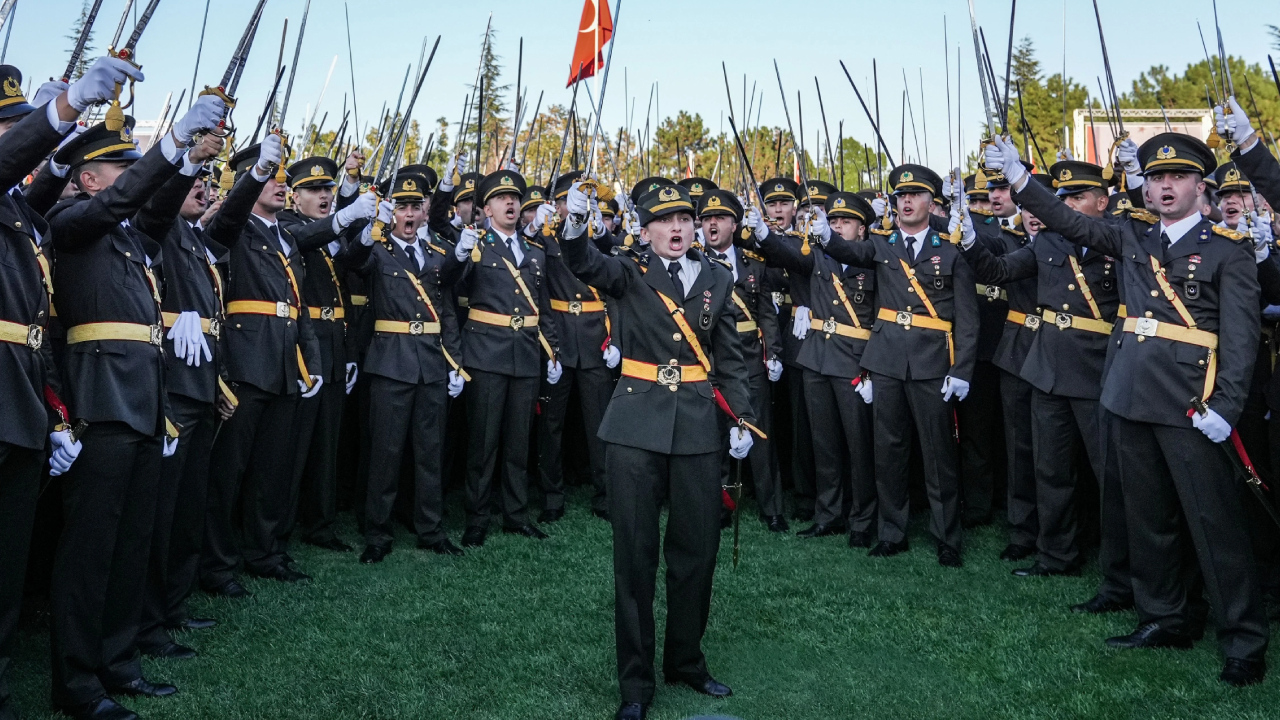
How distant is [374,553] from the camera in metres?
7.16

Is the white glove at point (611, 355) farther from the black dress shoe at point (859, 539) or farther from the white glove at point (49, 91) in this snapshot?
the white glove at point (49, 91)

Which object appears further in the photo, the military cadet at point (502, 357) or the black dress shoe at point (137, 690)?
the military cadet at point (502, 357)

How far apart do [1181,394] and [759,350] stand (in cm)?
359

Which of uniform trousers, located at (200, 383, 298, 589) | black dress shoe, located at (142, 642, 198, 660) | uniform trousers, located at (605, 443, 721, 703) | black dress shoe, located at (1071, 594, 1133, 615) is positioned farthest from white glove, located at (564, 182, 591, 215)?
black dress shoe, located at (1071, 594, 1133, 615)

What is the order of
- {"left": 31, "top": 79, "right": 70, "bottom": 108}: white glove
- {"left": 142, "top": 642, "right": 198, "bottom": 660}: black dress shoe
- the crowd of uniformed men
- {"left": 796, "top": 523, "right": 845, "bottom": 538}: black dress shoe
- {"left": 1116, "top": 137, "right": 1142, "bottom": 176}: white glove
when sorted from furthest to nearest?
{"left": 796, "top": 523, "right": 845, "bottom": 538}: black dress shoe < {"left": 1116, "top": 137, "right": 1142, "bottom": 176}: white glove < {"left": 142, "top": 642, "right": 198, "bottom": 660}: black dress shoe < the crowd of uniformed men < {"left": 31, "top": 79, "right": 70, "bottom": 108}: white glove

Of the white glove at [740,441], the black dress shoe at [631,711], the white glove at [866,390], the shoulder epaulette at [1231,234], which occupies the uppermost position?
the shoulder epaulette at [1231,234]

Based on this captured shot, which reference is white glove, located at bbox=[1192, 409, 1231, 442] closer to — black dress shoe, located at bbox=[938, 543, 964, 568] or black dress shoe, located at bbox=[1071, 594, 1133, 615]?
A: black dress shoe, located at bbox=[1071, 594, 1133, 615]

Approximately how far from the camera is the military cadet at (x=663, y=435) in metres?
4.72

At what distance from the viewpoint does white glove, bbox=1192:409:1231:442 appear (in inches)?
202

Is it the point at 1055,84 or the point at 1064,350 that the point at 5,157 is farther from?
the point at 1055,84

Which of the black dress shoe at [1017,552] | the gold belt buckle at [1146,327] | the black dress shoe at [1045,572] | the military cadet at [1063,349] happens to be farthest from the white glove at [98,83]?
the black dress shoe at [1017,552]

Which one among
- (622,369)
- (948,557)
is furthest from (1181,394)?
(622,369)

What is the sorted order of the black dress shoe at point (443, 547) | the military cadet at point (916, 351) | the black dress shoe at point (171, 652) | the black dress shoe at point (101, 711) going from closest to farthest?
the black dress shoe at point (101, 711) < the black dress shoe at point (171, 652) < the black dress shoe at point (443, 547) < the military cadet at point (916, 351)

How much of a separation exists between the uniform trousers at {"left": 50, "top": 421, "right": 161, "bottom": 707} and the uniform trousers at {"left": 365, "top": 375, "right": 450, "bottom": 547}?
2703 mm
